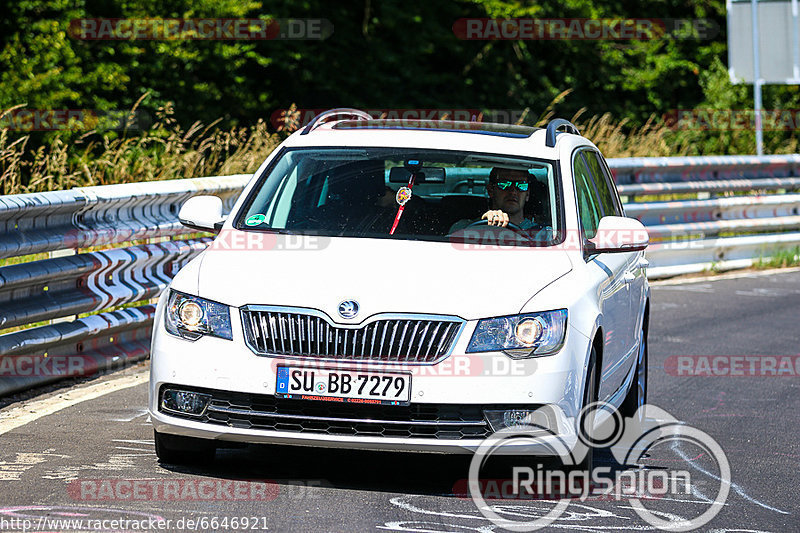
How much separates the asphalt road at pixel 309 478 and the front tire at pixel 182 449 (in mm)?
50

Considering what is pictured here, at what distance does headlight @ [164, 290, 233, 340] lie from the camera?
6332mm

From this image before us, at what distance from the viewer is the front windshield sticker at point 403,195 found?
24.2ft

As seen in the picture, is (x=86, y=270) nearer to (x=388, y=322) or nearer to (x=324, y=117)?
(x=324, y=117)

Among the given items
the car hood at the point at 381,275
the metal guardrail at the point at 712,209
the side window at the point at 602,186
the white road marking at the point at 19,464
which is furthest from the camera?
the metal guardrail at the point at 712,209

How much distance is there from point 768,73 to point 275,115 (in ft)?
40.8

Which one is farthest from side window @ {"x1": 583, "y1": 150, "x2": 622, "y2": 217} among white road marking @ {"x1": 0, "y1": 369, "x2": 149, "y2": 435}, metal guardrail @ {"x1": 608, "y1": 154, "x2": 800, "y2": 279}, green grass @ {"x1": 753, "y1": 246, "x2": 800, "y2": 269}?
green grass @ {"x1": 753, "y1": 246, "x2": 800, "y2": 269}

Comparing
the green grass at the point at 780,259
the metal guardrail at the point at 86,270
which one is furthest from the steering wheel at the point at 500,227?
the green grass at the point at 780,259

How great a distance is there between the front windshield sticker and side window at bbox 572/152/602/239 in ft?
2.84

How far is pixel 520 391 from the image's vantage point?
20.3 feet

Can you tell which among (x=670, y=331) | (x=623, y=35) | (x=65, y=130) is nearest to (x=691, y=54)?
(x=623, y=35)

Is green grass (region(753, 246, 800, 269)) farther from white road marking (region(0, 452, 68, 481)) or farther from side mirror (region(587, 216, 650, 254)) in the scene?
white road marking (region(0, 452, 68, 481))

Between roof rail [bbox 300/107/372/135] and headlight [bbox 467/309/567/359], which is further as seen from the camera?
roof rail [bbox 300/107/372/135]

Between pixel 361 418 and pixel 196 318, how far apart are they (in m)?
0.87

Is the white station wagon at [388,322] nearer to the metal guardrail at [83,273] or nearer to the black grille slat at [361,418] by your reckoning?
the black grille slat at [361,418]
